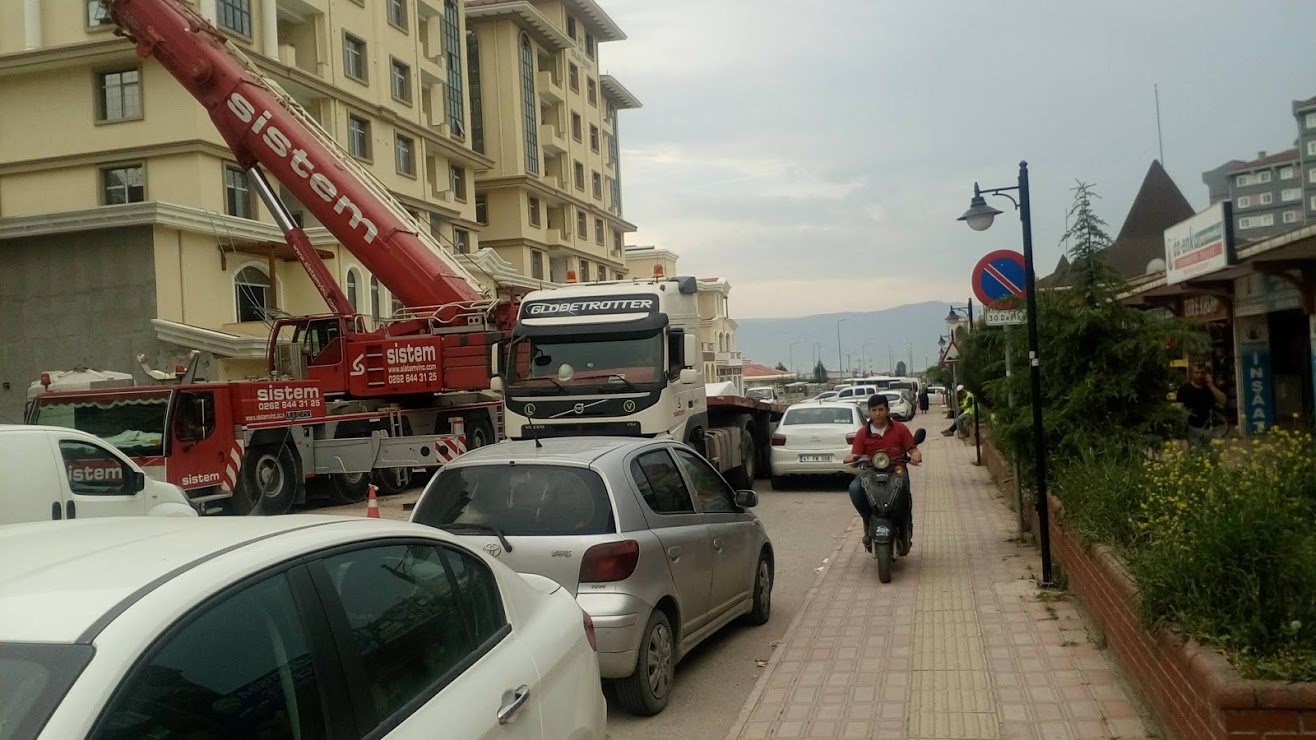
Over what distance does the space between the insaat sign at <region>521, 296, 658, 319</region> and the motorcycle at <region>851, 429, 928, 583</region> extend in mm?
5089

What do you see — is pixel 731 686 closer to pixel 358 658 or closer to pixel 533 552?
pixel 533 552

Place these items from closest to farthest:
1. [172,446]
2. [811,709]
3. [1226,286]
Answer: [811,709] → [172,446] → [1226,286]

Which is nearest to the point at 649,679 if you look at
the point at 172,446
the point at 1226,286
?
the point at 172,446

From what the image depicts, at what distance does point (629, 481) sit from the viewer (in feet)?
21.4

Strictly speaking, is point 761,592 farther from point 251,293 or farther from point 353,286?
point 353,286

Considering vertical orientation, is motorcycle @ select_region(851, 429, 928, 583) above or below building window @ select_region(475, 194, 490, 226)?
below

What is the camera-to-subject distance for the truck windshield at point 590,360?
14.2 m

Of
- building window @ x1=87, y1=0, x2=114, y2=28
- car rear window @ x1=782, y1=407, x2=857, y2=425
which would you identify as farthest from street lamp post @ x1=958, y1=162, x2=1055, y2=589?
building window @ x1=87, y1=0, x2=114, y2=28

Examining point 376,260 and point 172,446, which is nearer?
point 172,446

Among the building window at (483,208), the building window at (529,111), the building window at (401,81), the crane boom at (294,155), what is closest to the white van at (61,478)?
the crane boom at (294,155)

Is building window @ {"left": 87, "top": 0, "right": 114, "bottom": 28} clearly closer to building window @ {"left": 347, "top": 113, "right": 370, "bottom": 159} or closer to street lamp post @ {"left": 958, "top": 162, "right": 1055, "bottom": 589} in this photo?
building window @ {"left": 347, "top": 113, "right": 370, "bottom": 159}

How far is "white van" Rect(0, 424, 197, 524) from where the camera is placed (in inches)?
366

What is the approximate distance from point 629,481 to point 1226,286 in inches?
649

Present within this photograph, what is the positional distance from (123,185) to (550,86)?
27477 mm
